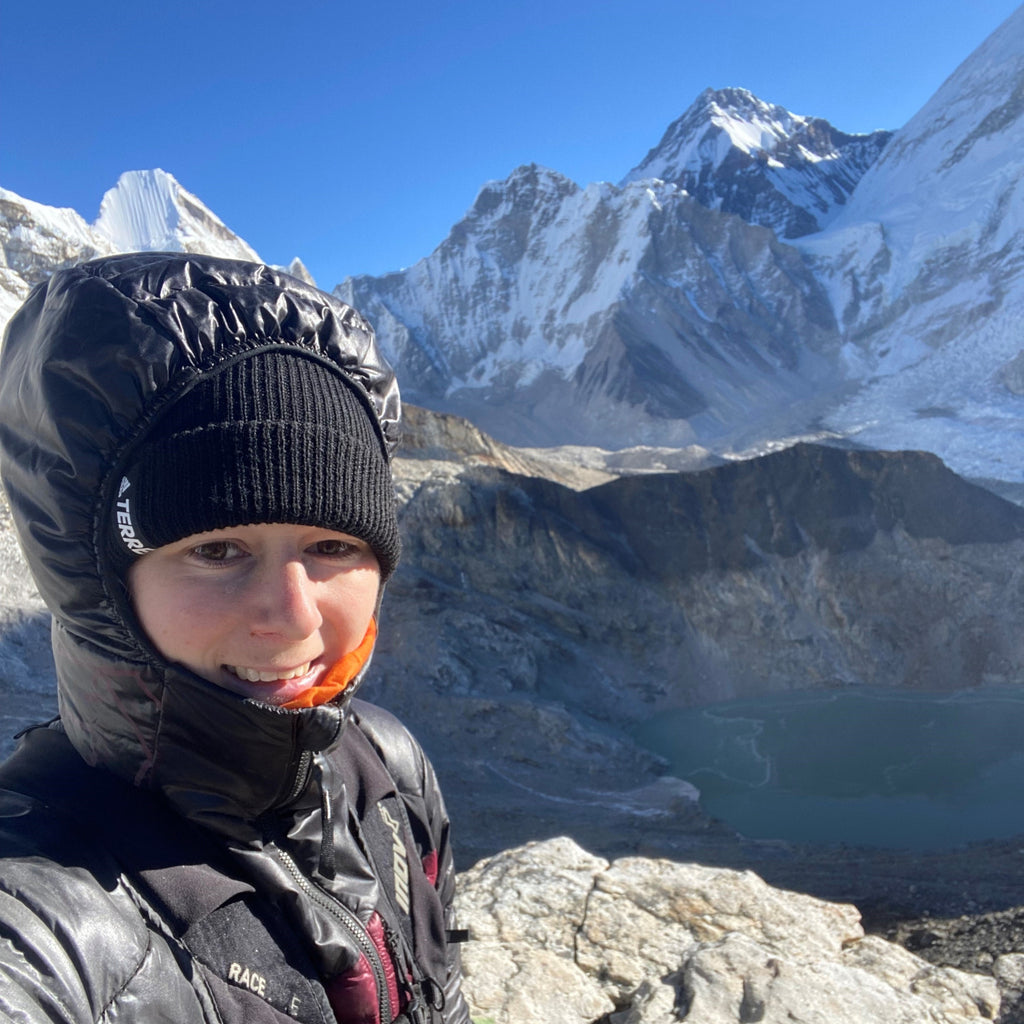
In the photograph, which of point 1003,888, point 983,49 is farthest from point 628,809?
point 983,49

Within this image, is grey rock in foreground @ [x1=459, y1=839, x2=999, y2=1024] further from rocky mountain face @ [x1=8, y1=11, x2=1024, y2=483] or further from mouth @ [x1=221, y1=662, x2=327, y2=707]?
rocky mountain face @ [x1=8, y1=11, x2=1024, y2=483]

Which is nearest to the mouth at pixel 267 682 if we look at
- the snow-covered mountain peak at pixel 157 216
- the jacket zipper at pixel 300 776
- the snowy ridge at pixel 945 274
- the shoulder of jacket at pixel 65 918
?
the jacket zipper at pixel 300 776

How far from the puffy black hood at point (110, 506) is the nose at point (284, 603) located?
128 mm

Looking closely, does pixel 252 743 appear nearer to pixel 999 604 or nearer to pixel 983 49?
pixel 999 604

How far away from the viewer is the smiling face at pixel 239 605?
1.37 m

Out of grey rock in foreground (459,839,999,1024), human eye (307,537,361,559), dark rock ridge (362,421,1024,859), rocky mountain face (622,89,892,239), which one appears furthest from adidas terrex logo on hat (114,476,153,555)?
rocky mountain face (622,89,892,239)

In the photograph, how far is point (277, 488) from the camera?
1411 millimetres

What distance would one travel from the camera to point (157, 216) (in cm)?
4934

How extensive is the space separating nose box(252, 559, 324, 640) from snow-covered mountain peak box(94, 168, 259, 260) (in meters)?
48.7

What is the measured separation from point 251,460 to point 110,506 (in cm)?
24

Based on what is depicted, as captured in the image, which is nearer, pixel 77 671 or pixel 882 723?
pixel 77 671

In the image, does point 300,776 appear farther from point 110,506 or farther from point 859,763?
point 859,763

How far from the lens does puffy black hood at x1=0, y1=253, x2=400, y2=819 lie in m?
1.34

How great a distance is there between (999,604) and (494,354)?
78958 millimetres
